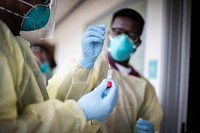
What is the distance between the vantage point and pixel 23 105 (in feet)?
2.35

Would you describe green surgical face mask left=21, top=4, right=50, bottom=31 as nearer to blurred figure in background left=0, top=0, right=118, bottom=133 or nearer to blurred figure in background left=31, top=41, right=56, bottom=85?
blurred figure in background left=0, top=0, right=118, bottom=133

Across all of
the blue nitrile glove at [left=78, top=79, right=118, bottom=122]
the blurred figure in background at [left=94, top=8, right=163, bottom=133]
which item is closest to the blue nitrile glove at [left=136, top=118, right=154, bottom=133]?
the blurred figure in background at [left=94, top=8, right=163, bottom=133]

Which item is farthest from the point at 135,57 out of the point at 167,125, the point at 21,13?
the point at 21,13

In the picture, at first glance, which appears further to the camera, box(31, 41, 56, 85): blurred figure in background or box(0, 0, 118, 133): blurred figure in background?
box(31, 41, 56, 85): blurred figure in background

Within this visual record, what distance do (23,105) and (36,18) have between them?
13.9 inches

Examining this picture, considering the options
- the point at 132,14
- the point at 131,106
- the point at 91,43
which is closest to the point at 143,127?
the point at 131,106

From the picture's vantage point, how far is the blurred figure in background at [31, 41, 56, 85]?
297 centimetres

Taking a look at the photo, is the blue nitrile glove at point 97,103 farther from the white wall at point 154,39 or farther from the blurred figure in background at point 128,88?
the white wall at point 154,39

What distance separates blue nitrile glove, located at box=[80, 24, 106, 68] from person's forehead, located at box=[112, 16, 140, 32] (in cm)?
72

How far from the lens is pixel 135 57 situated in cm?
188

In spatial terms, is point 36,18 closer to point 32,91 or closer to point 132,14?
point 32,91

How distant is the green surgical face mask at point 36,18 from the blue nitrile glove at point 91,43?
0.18m

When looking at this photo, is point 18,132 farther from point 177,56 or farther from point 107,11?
point 107,11

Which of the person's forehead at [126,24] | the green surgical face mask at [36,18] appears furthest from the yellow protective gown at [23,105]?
the person's forehead at [126,24]
